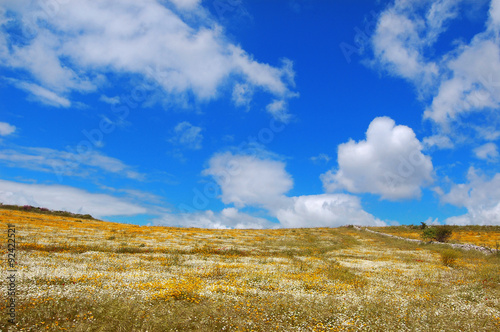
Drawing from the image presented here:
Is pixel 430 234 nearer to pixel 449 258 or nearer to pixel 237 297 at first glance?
pixel 449 258

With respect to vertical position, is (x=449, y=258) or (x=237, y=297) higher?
(x=449, y=258)

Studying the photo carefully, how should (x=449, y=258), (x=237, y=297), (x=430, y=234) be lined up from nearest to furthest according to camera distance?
(x=237, y=297)
(x=449, y=258)
(x=430, y=234)

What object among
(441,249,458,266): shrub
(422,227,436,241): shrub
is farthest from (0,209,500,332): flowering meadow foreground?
(422,227,436,241): shrub

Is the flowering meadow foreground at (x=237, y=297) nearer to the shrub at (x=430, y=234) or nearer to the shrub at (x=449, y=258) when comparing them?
the shrub at (x=449, y=258)

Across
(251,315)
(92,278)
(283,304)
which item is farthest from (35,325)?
(283,304)

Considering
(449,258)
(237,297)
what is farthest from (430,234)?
(237,297)

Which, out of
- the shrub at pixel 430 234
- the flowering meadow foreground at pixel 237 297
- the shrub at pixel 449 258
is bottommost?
the flowering meadow foreground at pixel 237 297

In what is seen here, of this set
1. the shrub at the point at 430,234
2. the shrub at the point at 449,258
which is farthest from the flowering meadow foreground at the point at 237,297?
the shrub at the point at 430,234

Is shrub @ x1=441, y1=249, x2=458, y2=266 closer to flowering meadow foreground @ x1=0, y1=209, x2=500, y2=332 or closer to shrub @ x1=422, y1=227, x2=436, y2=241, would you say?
flowering meadow foreground @ x1=0, y1=209, x2=500, y2=332

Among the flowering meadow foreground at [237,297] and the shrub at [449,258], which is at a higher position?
the shrub at [449,258]

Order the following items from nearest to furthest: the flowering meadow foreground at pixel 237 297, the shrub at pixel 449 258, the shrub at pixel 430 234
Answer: the flowering meadow foreground at pixel 237 297, the shrub at pixel 449 258, the shrub at pixel 430 234

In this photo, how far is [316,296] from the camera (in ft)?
49.4

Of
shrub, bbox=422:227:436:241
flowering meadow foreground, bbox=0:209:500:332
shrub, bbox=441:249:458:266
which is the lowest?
flowering meadow foreground, bbox=0:209:500:332

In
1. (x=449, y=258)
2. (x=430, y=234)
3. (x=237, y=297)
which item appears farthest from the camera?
(x=430, y=234)
